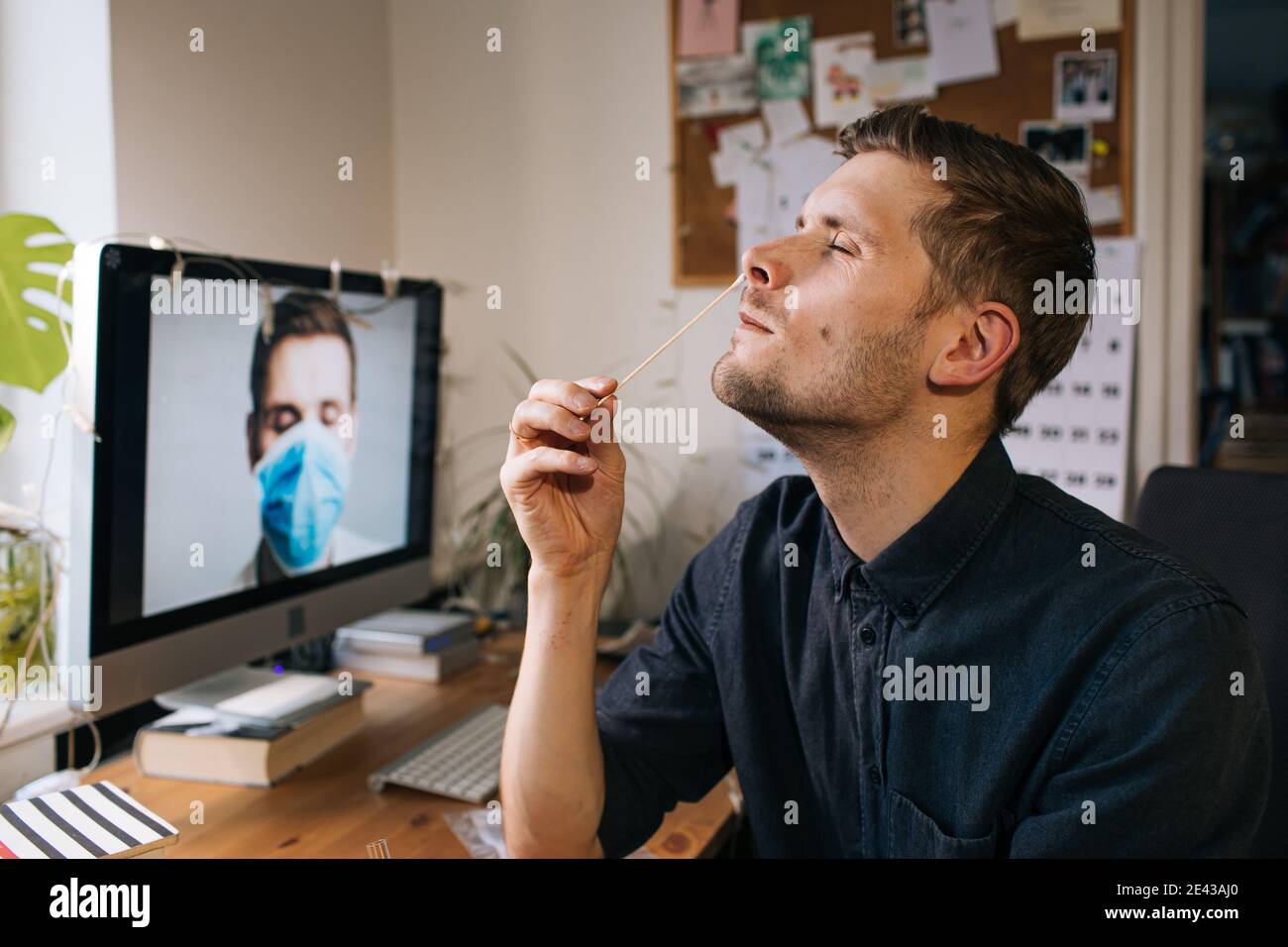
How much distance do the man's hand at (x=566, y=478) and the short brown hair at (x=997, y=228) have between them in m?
0.32

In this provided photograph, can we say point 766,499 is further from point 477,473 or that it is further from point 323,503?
point 477,473

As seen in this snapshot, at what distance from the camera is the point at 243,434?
1181mm

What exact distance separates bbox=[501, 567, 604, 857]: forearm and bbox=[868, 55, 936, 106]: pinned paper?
1.16 meters

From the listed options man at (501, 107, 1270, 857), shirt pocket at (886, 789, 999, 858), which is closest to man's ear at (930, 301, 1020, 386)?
man at (501, 107, 1270, 857)

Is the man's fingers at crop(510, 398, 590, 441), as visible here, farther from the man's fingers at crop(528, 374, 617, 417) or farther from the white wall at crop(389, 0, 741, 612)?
the white wall at crop(389, 0, 741, 612)

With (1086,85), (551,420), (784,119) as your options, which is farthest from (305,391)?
(1086,85)

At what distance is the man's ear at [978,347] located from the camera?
35.7 inches

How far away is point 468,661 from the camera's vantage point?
5.46 ft

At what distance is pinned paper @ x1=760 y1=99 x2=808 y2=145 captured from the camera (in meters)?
1.76

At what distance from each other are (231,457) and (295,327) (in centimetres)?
18

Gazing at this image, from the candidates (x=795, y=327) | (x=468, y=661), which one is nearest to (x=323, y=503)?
(x=468, y=661)

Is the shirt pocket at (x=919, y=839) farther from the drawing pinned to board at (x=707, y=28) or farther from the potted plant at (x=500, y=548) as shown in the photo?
the drawing pinned to board at (x=707, y=28)

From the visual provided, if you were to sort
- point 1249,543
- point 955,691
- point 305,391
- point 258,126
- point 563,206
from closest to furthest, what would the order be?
1. point 955,691
2. point 1249,543
3. point 305,391
4. point 258,126
5. point 563,206

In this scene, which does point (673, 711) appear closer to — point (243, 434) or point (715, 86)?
point (243, 434)
